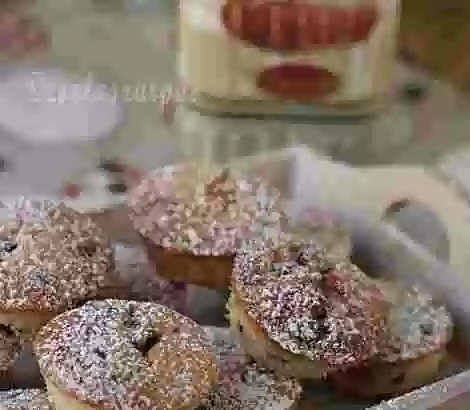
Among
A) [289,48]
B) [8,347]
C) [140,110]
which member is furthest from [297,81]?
[8,347]

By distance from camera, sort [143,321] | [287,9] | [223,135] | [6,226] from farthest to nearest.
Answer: [223,135] < [287,9] < [6,226] < [143,321]

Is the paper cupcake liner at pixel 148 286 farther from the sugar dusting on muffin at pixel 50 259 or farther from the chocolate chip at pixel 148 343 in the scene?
the chocolate chip at pixel 148 343

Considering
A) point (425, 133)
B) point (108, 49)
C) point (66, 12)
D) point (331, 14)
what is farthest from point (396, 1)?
point (66, 12)

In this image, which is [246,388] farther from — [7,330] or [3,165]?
[3,165]

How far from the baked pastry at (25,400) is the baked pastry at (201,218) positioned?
17 centimetres

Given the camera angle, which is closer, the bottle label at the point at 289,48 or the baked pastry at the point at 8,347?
the baked pastry at the point at 8,347

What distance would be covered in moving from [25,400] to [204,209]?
228 mm

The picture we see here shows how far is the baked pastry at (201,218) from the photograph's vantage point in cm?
80

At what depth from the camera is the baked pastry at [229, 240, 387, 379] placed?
2.29 ft

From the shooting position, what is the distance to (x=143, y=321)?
0.67 metres

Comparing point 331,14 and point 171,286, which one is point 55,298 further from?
point 331,14

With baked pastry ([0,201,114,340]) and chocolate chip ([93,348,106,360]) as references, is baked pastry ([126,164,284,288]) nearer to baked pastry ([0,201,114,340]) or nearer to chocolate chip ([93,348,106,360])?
baked pastry ([0,201,114,340])

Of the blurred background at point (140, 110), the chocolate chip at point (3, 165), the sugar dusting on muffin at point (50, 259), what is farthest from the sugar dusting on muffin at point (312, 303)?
the chocolate chip at point (3, 165)

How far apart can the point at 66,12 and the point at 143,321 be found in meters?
0.94
